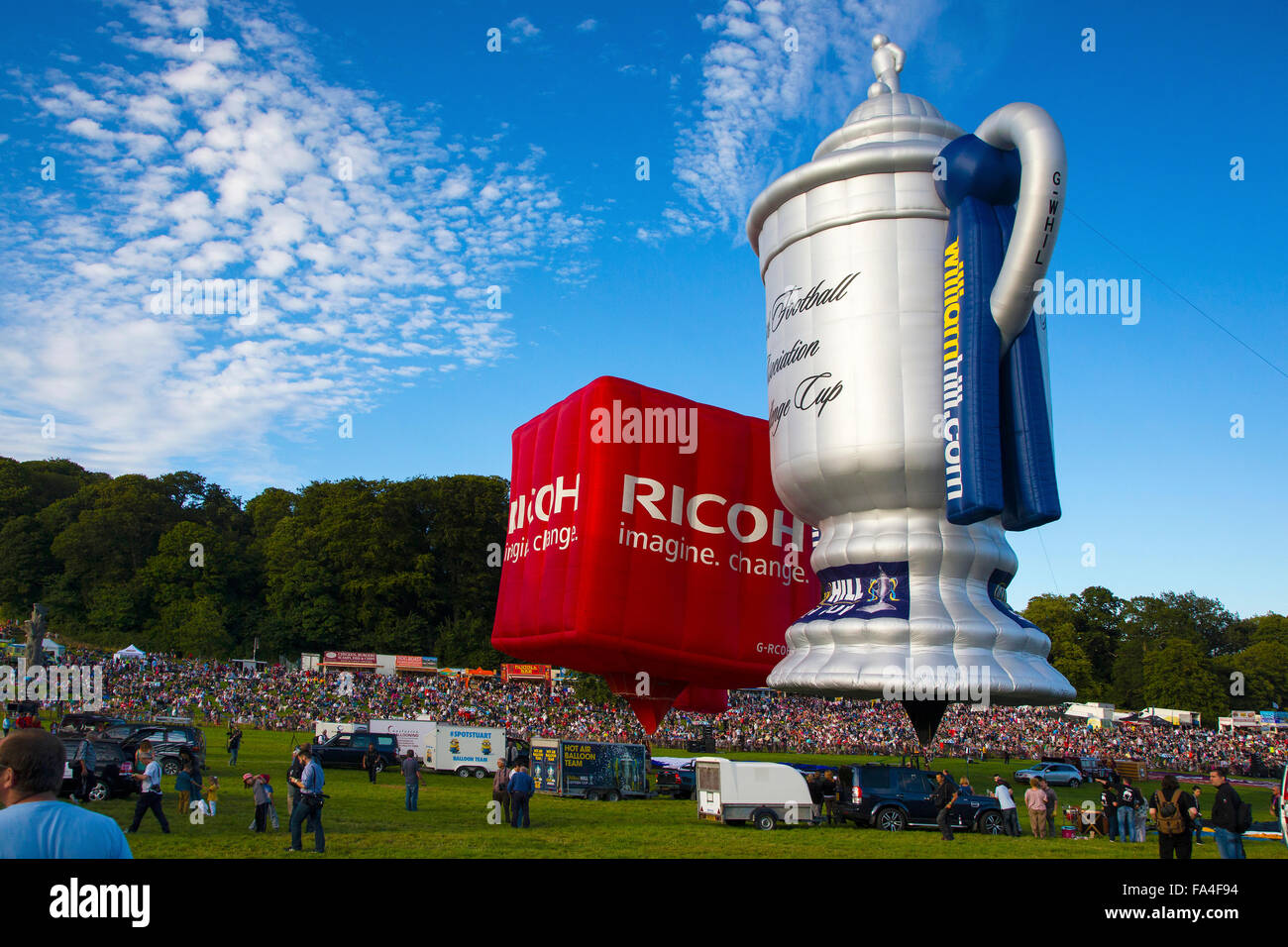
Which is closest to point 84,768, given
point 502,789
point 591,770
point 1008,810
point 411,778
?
point 411,778

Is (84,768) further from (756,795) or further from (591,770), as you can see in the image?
(756,795)

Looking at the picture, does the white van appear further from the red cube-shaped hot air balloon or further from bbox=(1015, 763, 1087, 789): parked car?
bbox=(1015, 763, 1087, 789): parked car

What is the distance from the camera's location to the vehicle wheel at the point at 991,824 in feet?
62.0

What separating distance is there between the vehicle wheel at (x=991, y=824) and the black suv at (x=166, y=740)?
16282 millimetres

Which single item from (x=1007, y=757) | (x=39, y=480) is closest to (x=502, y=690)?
(x=1007, y=757)

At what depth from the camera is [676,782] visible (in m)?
25.5

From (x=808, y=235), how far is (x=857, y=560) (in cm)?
545

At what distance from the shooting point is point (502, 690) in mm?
54625

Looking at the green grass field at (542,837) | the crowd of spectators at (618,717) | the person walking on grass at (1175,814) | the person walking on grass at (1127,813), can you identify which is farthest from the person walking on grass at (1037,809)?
the crowd of spectators at (618,717)

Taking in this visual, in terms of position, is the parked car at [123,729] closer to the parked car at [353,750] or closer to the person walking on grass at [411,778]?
the parked car at [353,750]

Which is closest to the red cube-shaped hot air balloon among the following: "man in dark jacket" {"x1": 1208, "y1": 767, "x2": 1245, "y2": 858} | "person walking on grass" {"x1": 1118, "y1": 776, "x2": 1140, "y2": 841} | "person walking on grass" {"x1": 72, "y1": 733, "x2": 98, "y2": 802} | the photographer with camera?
"person walking on grass" {"x1": 1118, "y1": 776, "x2": 1140, "y2": 841}

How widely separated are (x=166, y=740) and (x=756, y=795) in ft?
45.0

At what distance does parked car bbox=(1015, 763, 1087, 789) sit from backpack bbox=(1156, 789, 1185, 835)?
25.7m
